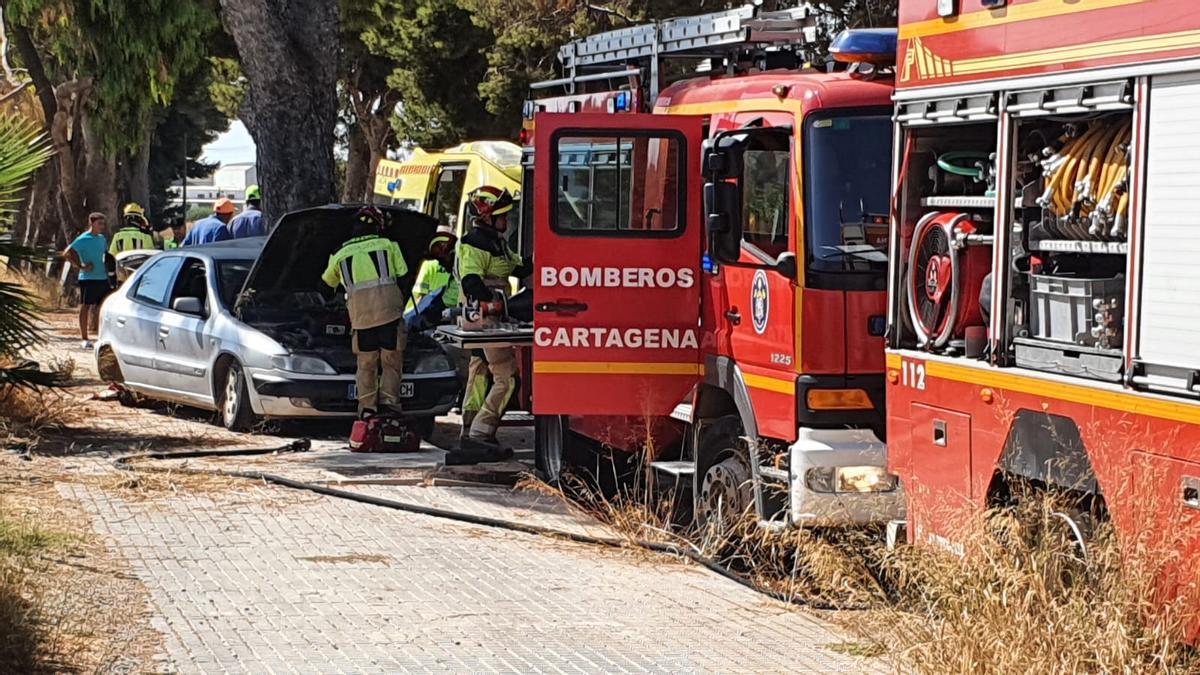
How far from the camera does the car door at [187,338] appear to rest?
14.7m

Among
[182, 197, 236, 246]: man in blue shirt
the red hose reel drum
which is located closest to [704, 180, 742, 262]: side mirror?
the red hose reel drum

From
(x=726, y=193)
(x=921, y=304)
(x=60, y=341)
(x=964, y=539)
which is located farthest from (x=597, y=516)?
(x=60, y=341)

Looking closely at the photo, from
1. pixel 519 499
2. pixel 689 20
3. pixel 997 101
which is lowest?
pixel 519 499

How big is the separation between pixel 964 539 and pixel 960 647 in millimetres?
756

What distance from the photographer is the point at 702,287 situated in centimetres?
983

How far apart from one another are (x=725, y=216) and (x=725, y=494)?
1.57 metres

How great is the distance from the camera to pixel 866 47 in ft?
28.3

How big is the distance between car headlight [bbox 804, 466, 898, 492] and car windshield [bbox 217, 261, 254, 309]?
764cm

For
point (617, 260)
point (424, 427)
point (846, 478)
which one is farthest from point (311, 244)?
point (846, 478)

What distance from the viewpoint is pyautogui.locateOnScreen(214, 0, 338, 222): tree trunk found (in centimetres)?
1677

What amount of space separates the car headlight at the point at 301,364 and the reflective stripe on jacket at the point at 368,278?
644 mm

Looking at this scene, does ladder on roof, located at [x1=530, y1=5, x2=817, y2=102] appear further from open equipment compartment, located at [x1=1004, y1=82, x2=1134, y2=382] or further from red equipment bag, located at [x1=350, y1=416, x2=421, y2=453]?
open equipment compartment, located at [x1=1004, y1=82, x2=1134, y2=382]

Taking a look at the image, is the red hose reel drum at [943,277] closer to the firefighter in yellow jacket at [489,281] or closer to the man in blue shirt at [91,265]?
the firefighter in yellow jacket at [489,281]

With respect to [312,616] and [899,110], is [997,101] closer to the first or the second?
[899,110]
